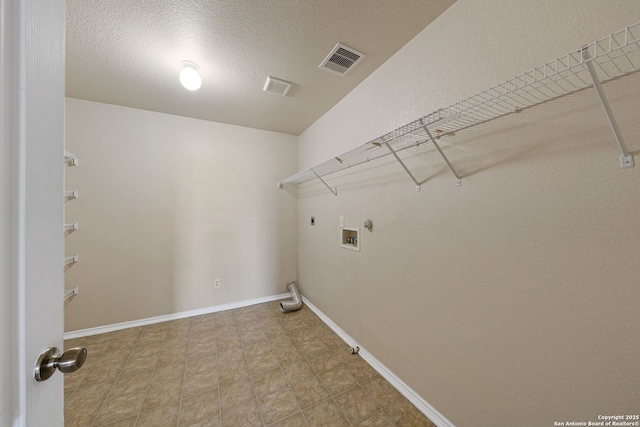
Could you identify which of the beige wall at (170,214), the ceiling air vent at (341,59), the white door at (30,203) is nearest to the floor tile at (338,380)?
the white door at (30,203)

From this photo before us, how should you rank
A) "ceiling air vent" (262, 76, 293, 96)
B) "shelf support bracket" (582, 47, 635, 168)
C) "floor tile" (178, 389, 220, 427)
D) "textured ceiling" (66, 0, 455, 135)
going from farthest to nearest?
"ceiling air vent" (262, 76, 293, 96)
"floor tile" (178, 389, 220, 427)
"textured ceiling" (66, 0, 455, 135)
"shelf support bracket" (582, 47, 635, 168)

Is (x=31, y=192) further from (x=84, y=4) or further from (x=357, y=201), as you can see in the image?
(x=357, y=201)

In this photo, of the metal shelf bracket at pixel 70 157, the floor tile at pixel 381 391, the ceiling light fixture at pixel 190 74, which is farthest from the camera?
the ceiling light fixture at pixel 190 74

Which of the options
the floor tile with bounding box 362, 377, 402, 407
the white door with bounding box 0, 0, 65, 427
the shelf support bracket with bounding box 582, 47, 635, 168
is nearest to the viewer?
the white door with bounding box 0, 0, 65, 427

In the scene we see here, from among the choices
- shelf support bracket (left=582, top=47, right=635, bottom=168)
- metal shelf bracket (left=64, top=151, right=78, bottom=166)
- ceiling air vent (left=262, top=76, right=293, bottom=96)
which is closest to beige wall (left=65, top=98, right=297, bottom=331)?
metal shelf bracket (left=64, top=151, right=78, bottom=166)

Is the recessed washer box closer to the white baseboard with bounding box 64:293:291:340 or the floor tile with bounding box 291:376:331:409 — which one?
the floor tile with bounding box 291:376:331:409

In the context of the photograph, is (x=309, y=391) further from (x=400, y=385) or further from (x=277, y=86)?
(x=277, y=86)

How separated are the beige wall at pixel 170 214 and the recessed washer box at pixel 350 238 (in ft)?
4.32

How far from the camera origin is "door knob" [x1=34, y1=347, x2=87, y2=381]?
0.50m

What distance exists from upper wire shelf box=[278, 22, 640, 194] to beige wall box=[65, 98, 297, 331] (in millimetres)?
2113

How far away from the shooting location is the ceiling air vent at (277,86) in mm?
2050

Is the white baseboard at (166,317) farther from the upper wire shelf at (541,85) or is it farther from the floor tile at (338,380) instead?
the upper wire shelf at (541,85)

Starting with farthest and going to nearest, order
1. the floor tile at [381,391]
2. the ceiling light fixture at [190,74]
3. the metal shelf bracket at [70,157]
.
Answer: the ceiling light fixture at [190,74]
the metal shelf bracket at [70,157]
the floor tile at [381,391]

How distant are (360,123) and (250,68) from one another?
1083mm
